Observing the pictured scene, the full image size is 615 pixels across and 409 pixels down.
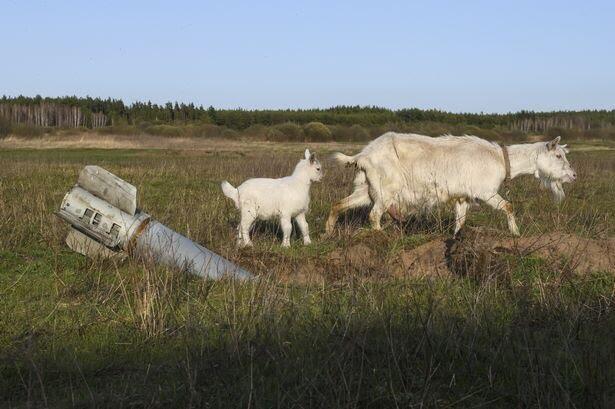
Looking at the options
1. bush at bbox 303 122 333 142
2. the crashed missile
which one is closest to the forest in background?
bush at bbox 303 122 333 142

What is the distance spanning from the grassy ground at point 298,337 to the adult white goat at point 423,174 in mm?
2525

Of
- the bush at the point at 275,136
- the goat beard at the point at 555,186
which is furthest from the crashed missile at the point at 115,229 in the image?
the bush at the point at 275,136

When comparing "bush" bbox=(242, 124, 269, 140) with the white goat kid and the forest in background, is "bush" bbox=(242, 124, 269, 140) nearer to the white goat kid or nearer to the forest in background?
the forest in background

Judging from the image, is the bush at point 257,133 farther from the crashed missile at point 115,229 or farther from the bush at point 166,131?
the crashed missile at point 115,229

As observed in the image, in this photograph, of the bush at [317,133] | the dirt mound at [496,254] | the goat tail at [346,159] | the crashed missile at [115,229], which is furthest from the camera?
the bush at [317,133]

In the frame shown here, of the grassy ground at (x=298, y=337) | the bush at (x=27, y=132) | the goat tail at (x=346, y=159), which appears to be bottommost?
the bush at (x=27, y=132)

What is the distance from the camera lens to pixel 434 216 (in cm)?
1044

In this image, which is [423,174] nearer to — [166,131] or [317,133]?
[317,133]

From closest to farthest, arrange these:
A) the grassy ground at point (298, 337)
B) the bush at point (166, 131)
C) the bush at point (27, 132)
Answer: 1. the grassy ground at point (298, 337)
2. the bush at point (27, 132)
3. the bush at point (166, 131)

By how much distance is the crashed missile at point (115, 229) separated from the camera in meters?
7.47

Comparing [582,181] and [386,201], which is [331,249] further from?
[582,181]

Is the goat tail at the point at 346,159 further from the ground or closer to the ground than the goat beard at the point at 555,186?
further from the ground

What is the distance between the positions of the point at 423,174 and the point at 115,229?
4.87 metres

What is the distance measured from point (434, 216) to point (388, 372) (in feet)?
21.3
